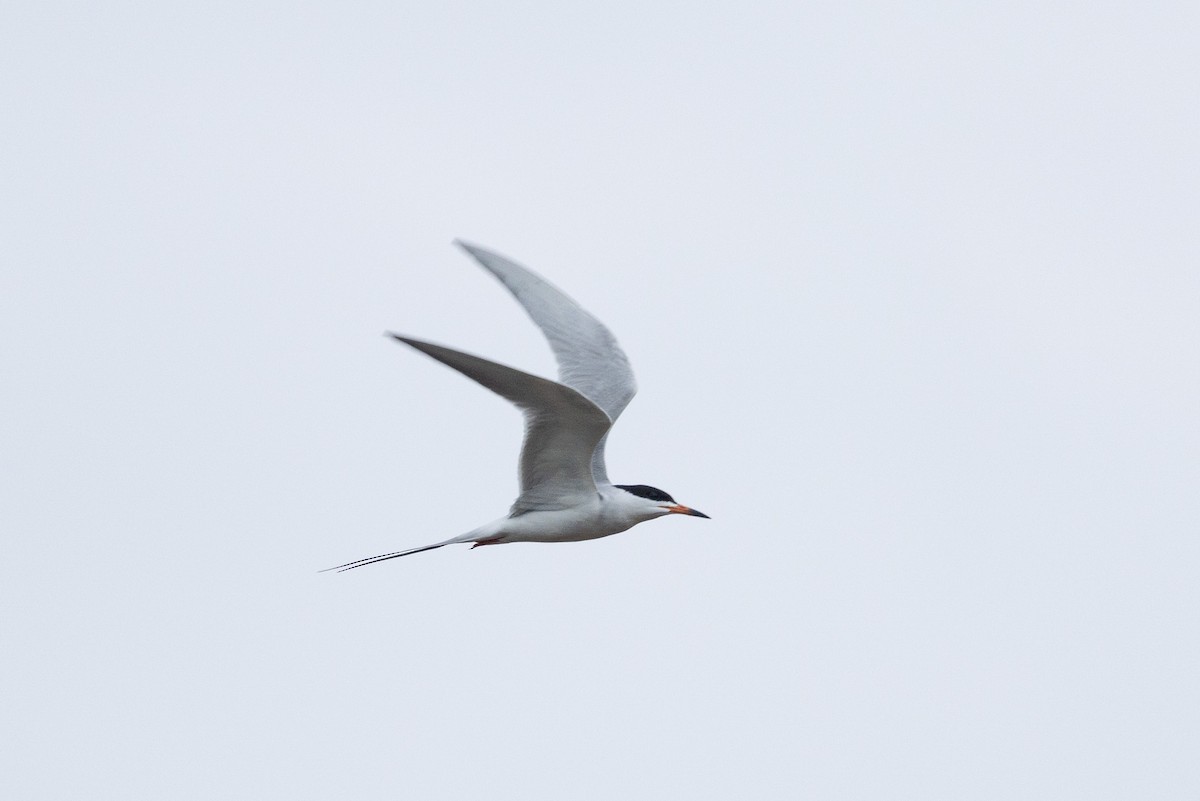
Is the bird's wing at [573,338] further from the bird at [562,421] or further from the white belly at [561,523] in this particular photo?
the white belly at [561,523]

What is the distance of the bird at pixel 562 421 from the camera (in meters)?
8.92

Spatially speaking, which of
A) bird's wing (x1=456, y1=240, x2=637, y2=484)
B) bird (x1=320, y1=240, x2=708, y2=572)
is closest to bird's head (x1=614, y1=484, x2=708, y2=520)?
bird (x1=320, y1=240, x2=708, y2=572)

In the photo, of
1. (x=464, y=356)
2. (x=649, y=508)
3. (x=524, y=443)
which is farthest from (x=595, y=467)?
(x=464, y=356)

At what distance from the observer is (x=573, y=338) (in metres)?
12.1

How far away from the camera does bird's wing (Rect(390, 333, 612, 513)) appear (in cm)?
830

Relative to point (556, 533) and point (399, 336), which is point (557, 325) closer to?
point (556, 533)

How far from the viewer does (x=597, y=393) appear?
38.8 ft

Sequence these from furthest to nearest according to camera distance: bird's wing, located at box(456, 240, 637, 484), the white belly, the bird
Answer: bird's wing, located at box(456, 240, 637, 484) < the white belly < the bird

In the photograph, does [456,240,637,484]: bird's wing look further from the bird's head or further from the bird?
the bird's head

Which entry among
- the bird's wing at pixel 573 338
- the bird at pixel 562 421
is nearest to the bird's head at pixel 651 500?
the bird at pixel 562 421

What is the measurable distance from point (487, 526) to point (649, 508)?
3.88 ft

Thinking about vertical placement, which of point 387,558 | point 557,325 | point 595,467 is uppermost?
point 557,325

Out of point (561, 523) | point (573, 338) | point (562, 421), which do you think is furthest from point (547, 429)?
point (573, 338)

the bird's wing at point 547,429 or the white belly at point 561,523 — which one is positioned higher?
the bird's wing at point 547,429
